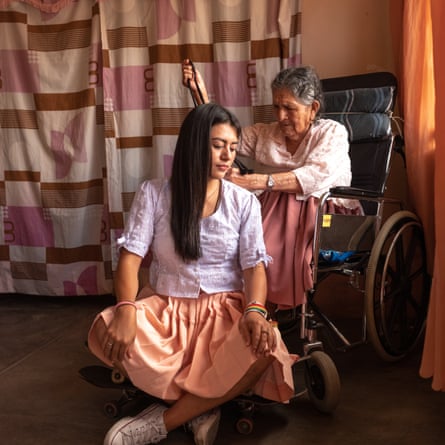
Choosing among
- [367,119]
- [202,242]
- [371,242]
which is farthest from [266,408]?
[367,119]

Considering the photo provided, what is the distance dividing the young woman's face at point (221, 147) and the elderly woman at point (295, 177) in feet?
1.06

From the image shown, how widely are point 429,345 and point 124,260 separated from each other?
0.94m

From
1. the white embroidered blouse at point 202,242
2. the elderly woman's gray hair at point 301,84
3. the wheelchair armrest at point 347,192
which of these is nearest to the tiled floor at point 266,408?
the white embroidered blouse at point 202,242

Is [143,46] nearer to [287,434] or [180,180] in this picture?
[180,180]

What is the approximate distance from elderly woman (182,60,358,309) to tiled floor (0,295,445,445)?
384 mm

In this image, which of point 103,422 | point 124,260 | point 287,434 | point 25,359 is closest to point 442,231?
point 287,434

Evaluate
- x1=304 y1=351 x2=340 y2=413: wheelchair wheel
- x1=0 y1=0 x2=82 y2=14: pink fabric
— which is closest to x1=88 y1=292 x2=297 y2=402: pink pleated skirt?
x1=304 y1=351 x2=340 y2=413: wheelchair wheel

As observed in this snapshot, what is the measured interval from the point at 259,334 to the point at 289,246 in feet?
1.82

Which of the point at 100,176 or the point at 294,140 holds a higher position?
the point at 294,140

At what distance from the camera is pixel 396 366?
2.03m

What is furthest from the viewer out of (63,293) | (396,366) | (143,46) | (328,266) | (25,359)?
(63,293)

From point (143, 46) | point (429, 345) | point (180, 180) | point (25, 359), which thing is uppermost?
point (143, 46)

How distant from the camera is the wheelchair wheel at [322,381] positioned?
158 cm

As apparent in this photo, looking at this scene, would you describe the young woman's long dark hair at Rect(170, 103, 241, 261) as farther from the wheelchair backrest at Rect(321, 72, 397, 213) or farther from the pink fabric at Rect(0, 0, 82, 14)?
the pink fabric at Rect(0, 0, 82, 14)
